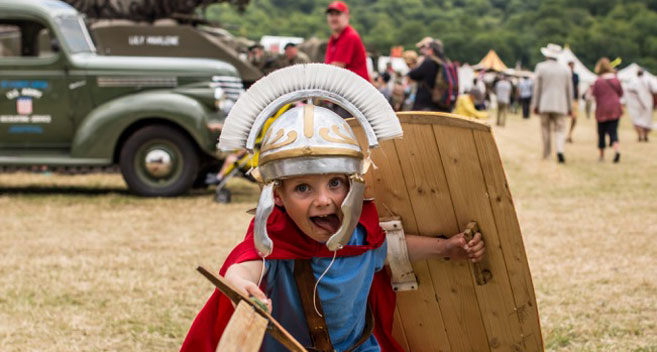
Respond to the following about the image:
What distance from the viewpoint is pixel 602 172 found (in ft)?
45.4

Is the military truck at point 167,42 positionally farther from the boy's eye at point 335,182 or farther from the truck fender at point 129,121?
the boy's eye at point 335,182

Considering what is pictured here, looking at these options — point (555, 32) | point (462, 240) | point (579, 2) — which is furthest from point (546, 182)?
point (579, 2)

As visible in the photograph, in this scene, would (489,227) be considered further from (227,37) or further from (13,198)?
(227,37)

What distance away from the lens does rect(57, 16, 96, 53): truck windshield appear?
1110 centimetres

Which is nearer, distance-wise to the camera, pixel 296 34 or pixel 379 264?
pixel 379 264

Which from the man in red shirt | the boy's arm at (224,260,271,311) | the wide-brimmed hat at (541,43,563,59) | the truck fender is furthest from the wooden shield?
the wide-brimmed hat at (541,43,563,59)

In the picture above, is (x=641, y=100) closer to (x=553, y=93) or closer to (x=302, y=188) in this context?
(x=553, y=93)

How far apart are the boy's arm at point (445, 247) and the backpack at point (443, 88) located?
27.8 ft

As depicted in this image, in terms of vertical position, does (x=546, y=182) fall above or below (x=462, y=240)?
below

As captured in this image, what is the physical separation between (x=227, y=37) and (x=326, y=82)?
14760mm

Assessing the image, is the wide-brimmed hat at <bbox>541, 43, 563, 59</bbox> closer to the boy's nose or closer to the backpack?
the backpack

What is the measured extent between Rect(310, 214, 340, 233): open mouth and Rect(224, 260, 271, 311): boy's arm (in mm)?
205

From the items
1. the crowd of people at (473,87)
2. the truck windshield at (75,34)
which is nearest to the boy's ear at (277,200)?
the crowd of people at (473,87)

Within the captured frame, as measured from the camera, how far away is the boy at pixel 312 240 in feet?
8.88
